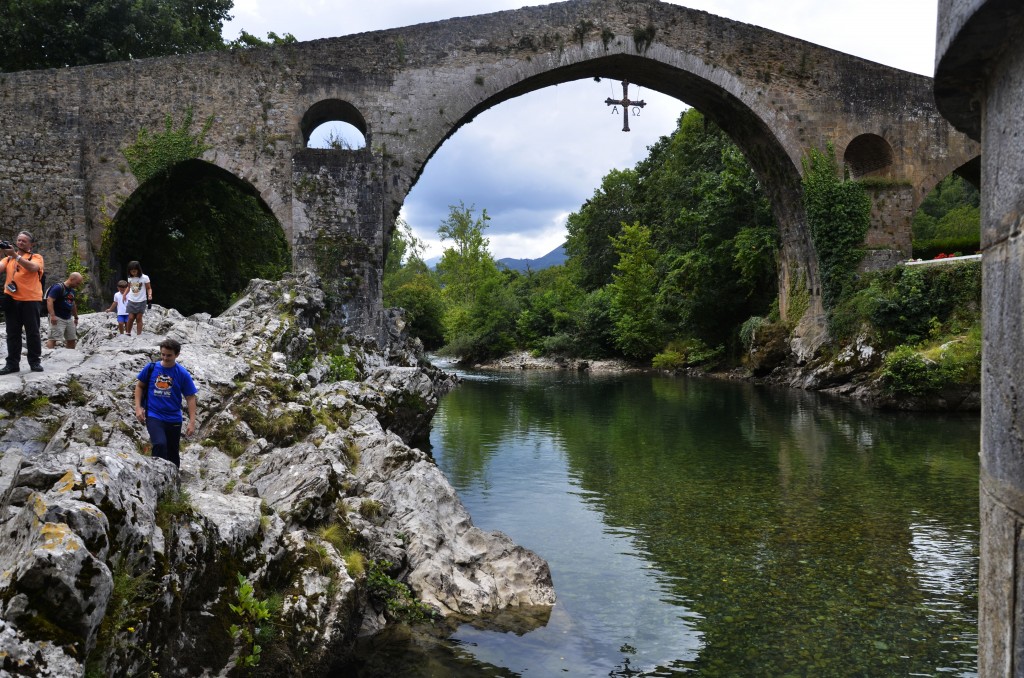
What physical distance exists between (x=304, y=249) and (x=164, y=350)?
11422 millimetres

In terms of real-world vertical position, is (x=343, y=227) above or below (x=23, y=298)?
above

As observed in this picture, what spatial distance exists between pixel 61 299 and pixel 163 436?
4.20m

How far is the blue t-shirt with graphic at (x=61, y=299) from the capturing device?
8461mm

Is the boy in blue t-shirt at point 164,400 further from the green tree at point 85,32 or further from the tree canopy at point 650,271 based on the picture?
the tree canopy at point 650,271

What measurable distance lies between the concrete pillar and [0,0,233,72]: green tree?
23.5m

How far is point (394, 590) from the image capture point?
579cm

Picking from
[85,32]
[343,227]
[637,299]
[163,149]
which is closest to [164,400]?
[343,227]

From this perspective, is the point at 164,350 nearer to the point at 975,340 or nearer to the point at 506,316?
the point at 975,340

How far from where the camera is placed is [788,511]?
859 cm

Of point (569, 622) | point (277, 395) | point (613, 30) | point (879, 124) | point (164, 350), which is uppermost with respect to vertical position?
point (613, 30)

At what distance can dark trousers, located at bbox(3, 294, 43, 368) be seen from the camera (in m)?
6.54

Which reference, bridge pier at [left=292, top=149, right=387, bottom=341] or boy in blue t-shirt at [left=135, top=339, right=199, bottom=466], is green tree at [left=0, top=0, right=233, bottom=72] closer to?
bridge pier at [left=292, top=149, right=387, bottom=341]

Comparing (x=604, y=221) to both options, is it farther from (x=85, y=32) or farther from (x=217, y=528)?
(x=217, y=528)

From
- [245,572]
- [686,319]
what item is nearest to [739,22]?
[686,319]
